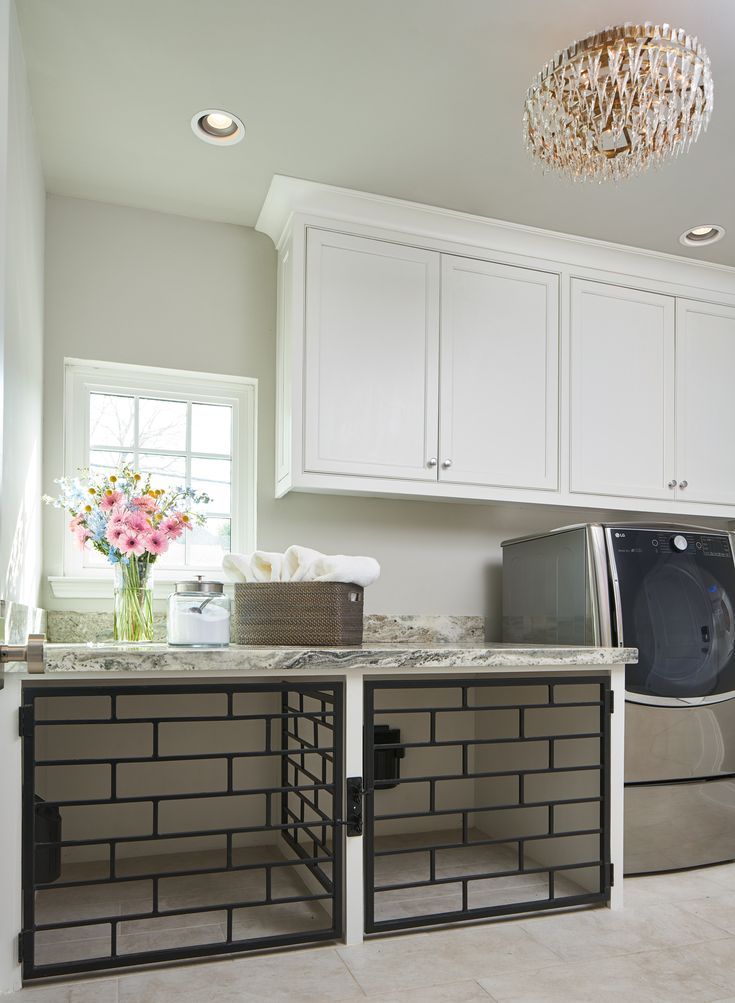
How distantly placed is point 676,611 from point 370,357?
1.35 metres

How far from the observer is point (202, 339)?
2957 mm

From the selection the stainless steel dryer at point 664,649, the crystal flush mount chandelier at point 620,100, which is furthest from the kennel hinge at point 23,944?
the crystal flush mount chandelier at point 620,100

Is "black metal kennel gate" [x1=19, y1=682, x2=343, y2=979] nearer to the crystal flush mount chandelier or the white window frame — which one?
the white window frame

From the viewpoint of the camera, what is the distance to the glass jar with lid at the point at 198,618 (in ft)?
7.01

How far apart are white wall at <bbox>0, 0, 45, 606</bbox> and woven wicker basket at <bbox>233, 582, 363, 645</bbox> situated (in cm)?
63

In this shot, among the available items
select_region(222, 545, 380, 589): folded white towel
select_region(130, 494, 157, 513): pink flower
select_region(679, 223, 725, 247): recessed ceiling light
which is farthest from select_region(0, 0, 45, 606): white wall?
select_region(679, 223, 725, 247): recessed ceiling light

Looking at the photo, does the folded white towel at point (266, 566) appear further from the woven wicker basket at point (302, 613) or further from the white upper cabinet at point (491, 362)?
the white upper cabinet at point (491, 362)

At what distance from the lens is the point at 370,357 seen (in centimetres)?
276

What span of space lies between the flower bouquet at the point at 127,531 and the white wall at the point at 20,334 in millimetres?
144

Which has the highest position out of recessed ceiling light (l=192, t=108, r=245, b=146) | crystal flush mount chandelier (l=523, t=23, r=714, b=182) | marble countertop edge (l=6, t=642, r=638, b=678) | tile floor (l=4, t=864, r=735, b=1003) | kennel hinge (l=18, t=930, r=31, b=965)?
recessed ceiling light (l=192, t=108, r=245, b=146)

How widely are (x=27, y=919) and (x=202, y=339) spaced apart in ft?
6.34

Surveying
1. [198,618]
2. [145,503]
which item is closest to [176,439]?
[145,503]

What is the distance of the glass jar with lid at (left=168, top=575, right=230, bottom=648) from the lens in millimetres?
2137

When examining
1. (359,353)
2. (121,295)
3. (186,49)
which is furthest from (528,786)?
(186,49)
